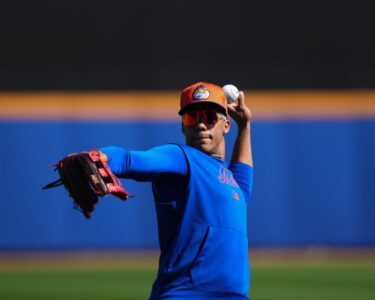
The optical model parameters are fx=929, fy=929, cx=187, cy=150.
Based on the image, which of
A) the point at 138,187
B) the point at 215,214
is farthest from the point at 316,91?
the point at 215,214

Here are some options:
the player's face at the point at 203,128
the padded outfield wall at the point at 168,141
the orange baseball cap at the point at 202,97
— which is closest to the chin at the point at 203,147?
the player's face at the point at 203,128

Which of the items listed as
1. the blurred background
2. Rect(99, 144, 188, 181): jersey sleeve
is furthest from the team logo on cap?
the blurred background

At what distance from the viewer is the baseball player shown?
3373mm

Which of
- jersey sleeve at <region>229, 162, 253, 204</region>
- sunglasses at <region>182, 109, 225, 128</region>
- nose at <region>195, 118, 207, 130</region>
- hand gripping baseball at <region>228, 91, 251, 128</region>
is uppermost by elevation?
hand gripping baseball at <region>228, 91, 251, 128</region>

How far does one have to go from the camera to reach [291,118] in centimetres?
1349

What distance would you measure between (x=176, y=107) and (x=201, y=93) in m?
9.99

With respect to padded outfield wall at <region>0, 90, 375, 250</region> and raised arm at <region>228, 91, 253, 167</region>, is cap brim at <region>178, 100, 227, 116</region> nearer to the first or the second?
raised arm at <region>228, 91, 253, 167</region>

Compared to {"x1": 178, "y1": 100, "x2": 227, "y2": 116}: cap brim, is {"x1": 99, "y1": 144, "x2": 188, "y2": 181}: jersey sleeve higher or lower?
lower

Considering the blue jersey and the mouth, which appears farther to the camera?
the mouth

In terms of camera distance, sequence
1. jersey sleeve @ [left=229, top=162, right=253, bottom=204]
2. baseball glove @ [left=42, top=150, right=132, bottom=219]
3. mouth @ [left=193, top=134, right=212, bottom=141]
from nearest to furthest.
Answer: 1. baseball glove @ [left=42, top=150, right=132, bottom=219]
2. mouth @ [left=193, top=134, right=212, bottom=141]
3. jersey sleeve @ [left=229, top=162, right=253, bottom=204]

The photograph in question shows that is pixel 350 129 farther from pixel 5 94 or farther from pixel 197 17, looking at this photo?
pixel 5 94

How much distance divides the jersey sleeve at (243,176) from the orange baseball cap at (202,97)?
0.45 meters

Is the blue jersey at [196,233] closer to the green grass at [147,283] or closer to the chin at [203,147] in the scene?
the chin at [203,147]

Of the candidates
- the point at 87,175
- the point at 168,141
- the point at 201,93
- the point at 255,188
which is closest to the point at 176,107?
the point at 168,141
